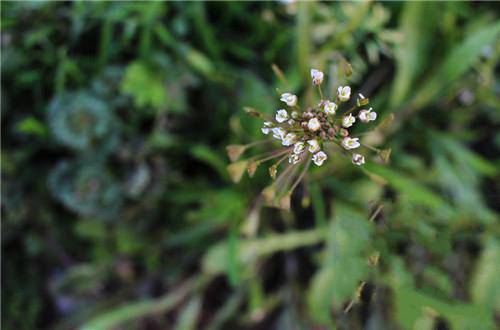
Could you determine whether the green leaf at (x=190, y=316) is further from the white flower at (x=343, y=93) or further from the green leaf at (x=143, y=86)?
the white flower at (x=343, y=93)

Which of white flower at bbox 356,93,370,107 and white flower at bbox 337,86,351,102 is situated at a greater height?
white flower at bbox 337,86,351,102

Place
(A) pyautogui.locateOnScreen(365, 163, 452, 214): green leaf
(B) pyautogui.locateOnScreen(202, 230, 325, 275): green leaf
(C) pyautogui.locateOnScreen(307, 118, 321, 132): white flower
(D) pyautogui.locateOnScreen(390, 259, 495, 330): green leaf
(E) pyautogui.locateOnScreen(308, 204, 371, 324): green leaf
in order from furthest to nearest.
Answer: (B) pyautogui.locateOnScreen(202, 230, 325, 275): green leaf < (A) pyautogui.locateOnScreen(365, 163, 452, 214): green leaf < (E) pyautogui.locateOnScreen(308, 204, 371, 324): green leaf < (D) pyautogui.locateOnScreen(390, 259, 495, 330): green leaf < (C) pyautogui.locateOnScreen(307, 118, 321, 132): white flower

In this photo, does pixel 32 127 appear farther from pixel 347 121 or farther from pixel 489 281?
pixel 489 281

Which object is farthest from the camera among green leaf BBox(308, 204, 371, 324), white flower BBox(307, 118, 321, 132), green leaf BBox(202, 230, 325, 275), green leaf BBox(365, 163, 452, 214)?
green leaf BBox(202, 230, 325, 275)

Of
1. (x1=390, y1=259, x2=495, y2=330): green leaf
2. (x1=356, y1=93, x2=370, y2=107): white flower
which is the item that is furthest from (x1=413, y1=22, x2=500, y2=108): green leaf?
(x1=356, y1=93, x2=370, y2=107): white flower

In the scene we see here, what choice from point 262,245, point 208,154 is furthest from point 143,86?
point 262,245

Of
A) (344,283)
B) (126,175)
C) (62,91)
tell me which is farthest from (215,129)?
(344,283)

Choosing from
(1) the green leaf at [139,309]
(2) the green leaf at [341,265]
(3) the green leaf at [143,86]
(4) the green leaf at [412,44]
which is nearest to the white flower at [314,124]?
(2) the green leaf at [341,265]

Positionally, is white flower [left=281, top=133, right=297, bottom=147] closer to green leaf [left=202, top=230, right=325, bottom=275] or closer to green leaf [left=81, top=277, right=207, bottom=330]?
green leaf [left=202, top=230, right=325, bottom=275]
